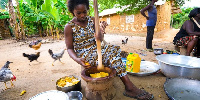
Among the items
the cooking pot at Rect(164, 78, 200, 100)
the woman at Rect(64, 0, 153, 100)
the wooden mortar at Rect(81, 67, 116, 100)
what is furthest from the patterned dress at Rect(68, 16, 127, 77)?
the cooking pot at Rect(164, 78, 200, 100)

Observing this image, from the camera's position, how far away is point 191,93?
5.35ft

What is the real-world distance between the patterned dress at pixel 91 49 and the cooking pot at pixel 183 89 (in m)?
0.73

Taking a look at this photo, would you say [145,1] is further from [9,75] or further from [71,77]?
[9,75]

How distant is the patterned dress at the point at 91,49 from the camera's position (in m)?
1.65

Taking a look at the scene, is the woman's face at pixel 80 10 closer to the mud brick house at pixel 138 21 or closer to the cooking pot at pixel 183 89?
the cooking pot at pixel 183 89

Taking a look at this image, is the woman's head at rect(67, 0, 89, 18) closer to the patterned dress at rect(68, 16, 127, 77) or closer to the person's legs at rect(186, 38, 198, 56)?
the patterned dress at rect(68, 16, 127, 77)

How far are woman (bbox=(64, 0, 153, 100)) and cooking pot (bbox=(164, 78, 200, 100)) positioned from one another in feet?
1.05

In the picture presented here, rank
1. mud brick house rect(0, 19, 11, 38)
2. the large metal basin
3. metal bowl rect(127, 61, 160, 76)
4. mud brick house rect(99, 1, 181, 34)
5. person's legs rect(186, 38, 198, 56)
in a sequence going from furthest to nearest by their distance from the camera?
mud brick house rect(0, 19, 11, 38) < mud brick house rect(99, 1, 181, 34) < person's legs rect(186, 38, 198, 56) < metal bowl rect(127, 61, 160, 76) < the large metal basin

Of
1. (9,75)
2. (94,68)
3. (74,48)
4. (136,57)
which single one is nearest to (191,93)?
(136,57)

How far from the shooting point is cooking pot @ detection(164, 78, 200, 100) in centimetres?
159

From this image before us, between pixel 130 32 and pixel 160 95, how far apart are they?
10.9m

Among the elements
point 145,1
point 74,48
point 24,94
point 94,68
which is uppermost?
point 145,1

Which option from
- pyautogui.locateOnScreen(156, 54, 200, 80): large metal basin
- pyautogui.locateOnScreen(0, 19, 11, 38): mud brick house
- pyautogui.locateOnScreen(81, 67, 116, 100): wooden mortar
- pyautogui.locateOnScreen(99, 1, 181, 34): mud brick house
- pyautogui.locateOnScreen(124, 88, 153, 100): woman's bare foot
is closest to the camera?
pyautogui.locateOnScreen(81, 67, 116, 100): wooden mortar

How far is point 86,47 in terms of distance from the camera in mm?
1811
